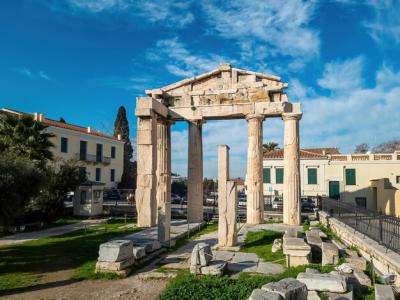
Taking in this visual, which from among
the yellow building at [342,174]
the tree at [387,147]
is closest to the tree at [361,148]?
the tree at [387,147]

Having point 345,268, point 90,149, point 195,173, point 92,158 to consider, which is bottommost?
point 345,268

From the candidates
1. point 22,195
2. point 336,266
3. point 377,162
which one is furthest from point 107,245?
point 377,162

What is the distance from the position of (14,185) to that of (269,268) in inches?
302

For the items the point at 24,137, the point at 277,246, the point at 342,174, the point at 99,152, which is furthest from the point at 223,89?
the point at 99,152

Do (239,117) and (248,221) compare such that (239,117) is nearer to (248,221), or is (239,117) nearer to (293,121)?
(293,121)

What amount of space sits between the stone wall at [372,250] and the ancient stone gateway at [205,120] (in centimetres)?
450

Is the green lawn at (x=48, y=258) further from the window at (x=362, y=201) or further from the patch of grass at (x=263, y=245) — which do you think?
the window at (x=362, y=201)

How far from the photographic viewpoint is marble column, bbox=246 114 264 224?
18.1 m

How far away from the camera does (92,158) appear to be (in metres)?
38.0

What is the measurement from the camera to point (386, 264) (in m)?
8.28

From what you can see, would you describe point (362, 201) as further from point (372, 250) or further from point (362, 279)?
point (362, 279)

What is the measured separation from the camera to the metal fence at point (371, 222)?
9055mm

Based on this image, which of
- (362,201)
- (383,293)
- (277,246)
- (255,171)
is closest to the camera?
(383,293)

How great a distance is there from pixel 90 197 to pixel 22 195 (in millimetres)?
11316
